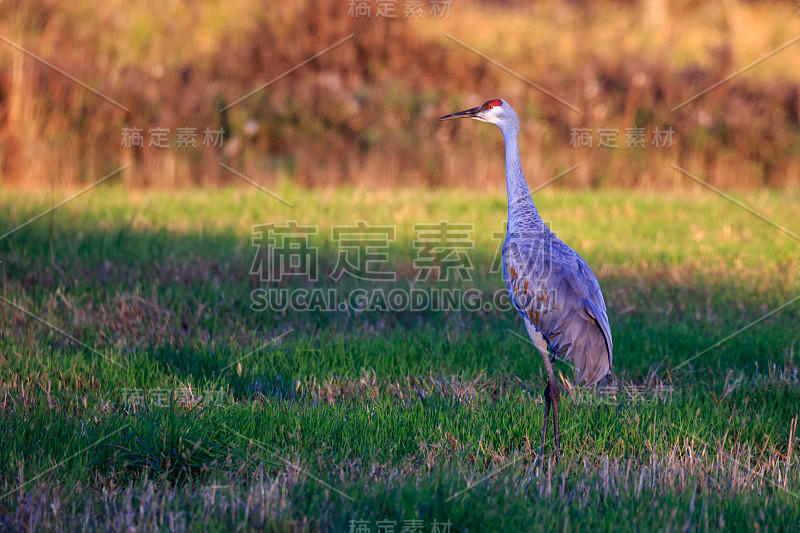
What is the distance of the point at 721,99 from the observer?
50.2ft

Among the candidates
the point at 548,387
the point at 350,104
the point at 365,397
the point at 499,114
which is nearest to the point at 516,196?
the point at 499,114

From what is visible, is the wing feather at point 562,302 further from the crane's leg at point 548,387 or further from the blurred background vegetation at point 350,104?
the blurred background vegetation at point 350,104

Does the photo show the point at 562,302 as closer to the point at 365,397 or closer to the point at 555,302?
the point at 555,302

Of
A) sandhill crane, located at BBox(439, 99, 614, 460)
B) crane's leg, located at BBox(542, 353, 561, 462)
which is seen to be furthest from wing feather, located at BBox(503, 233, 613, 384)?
crane's leg, located at BBox(542, 353, 561, 462)

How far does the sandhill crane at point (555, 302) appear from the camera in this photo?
4738 millimetres

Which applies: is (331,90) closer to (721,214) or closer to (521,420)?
(721,214)

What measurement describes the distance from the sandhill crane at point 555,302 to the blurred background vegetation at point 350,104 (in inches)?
343

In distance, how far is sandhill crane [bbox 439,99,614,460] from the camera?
474 cm

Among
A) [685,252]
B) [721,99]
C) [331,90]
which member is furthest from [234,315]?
[721,99]

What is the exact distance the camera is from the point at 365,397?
514 cm

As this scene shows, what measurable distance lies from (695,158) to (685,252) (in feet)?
21.1

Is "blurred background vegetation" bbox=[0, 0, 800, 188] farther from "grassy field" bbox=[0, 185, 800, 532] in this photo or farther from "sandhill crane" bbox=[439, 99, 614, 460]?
"sandhill crane" bbox=[439, 99, 614, 460]

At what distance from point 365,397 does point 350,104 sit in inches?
396

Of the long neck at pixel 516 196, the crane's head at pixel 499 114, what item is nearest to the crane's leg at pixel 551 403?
the long neck at pixel 516 196
